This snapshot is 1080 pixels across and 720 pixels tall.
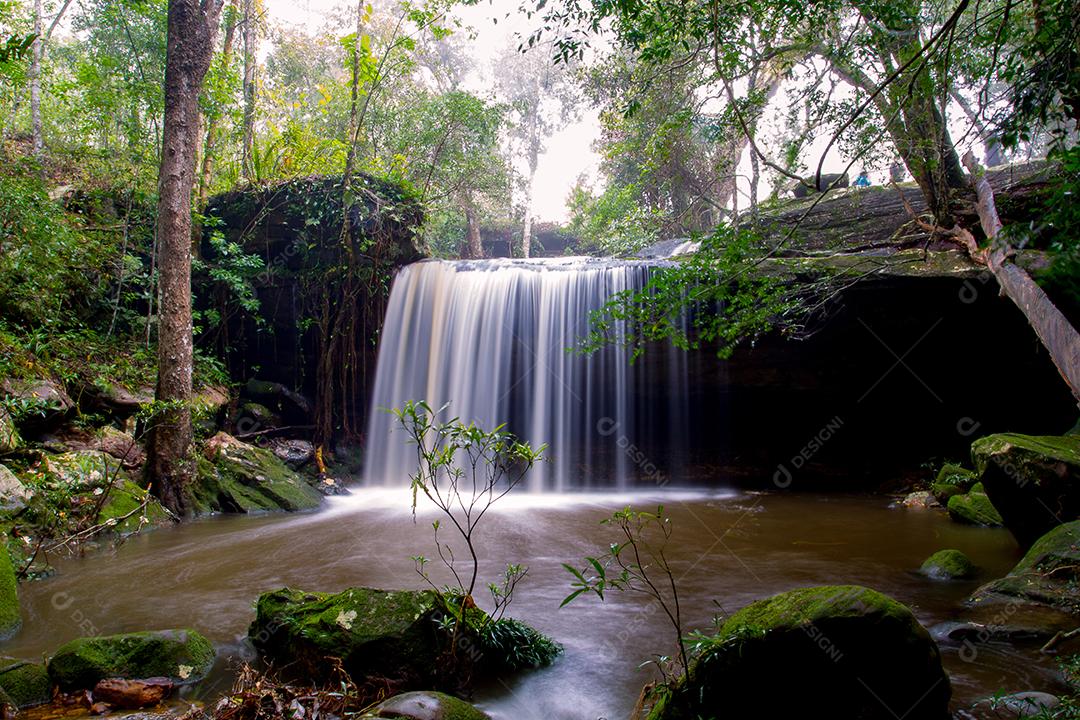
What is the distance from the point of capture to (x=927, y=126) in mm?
7742

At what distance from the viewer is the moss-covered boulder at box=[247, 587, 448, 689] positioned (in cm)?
327

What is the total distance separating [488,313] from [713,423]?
5.01 meters

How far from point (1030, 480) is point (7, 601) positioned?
798 centimetres

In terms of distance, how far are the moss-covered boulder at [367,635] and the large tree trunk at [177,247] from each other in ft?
16.9

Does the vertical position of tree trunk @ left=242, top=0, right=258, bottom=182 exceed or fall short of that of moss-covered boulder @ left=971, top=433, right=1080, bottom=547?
it exceeds it

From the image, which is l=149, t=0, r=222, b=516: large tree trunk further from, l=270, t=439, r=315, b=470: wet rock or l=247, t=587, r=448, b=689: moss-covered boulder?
l=247, t=587, r=448, b=689: moss-covered boulder

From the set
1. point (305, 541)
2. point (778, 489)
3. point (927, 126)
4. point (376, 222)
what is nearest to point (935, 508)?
point (778, 489)

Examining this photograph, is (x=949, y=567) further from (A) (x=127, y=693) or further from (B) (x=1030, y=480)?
(A) (x=127, y=693)

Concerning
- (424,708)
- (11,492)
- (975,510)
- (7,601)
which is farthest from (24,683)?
(975,510)

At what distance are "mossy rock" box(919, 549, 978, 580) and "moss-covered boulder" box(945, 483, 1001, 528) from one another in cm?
258

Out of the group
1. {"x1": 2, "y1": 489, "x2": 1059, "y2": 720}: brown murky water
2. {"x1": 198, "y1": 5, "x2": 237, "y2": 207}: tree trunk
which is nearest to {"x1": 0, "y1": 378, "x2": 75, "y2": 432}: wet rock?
{"x1": 2, "y1": 489, "x2": 1059, "y2": 720}: brown murky water

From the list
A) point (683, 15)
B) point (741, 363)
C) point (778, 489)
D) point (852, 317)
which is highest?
point (683, 15)

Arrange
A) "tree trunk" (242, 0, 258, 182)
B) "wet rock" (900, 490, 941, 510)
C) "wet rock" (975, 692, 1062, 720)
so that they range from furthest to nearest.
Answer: "tree trunk" (242, 0, 258, 182) → "wet rock" (900, 490, 941, 510) → "wet rock" (975, 692, 1062, 720)

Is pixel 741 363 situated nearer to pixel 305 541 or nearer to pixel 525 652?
pixel 305 541
